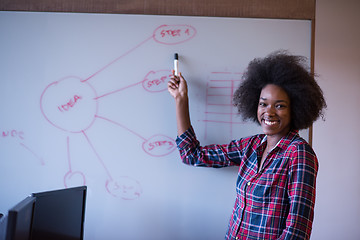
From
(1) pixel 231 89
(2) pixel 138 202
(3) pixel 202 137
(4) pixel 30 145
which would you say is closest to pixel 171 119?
(3) pixel 202 137

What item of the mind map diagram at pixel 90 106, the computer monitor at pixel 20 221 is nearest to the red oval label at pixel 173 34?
the mind map diagram at pixel 90 106

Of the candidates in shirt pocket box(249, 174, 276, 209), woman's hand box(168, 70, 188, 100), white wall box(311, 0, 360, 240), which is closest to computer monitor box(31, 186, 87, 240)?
woman's hand box(168, 70, 188, 100)

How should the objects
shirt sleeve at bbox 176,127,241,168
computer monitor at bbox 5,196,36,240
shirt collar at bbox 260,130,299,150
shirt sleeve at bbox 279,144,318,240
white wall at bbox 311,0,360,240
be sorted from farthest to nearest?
white wall at bbox 311,0,360,240 → shirt sleeve at bbox 176,127,241,168 → shirt collar at bbox 260,130,299,150 → shirt sleeve at bbox 279,144,318,240 → computer monitor at bbox 5,196,36,240

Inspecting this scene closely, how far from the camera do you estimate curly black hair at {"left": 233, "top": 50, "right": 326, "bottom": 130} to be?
3.51ft

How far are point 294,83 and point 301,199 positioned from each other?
45 cm

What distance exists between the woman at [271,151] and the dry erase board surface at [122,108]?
0.09 m

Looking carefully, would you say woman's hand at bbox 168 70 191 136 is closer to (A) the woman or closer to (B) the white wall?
(A) the woman

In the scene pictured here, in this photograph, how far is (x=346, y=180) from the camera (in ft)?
6.94

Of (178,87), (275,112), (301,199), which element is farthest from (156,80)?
(301,199)

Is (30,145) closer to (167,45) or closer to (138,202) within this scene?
(138,202)

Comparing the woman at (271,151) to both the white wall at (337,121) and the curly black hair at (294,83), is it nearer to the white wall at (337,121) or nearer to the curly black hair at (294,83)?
the curly black hair at (294,83)

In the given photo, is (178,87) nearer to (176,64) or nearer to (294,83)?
(176,64)

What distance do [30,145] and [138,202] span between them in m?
0.59

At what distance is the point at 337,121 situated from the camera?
2.11m
